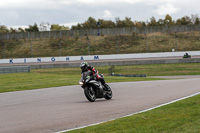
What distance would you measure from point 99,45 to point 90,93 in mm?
53819

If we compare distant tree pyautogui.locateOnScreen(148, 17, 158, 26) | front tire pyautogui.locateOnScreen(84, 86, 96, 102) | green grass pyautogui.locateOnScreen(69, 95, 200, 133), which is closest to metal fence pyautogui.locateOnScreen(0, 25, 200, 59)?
distant tree pyautogui.locateOnScreen(148, 17, 158, 26)

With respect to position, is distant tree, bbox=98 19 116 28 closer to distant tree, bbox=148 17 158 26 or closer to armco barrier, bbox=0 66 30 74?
distant tree, bbox=148 17 158 26

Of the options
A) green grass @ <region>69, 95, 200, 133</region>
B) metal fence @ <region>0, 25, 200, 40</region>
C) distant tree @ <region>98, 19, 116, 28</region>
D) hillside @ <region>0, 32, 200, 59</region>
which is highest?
distant tree @ <region>98, 19, 116, 28</region>

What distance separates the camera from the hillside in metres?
62.8

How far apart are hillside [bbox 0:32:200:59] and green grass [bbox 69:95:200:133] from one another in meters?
51.3

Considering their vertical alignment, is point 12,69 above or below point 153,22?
below

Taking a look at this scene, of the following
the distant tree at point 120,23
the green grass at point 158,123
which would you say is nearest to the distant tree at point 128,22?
the distant tree at point 120,23

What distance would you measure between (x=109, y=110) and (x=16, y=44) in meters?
62.9

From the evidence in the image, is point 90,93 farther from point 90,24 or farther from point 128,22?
point 90,24

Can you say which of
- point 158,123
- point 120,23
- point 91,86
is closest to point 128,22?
point 120,23

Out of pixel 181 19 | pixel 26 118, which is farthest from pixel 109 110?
pixel 181 19

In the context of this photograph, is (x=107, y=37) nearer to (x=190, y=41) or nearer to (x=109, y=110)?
(x=190, y=41)

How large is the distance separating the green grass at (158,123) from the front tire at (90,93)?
425 cm

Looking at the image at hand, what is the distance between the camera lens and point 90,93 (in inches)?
527
